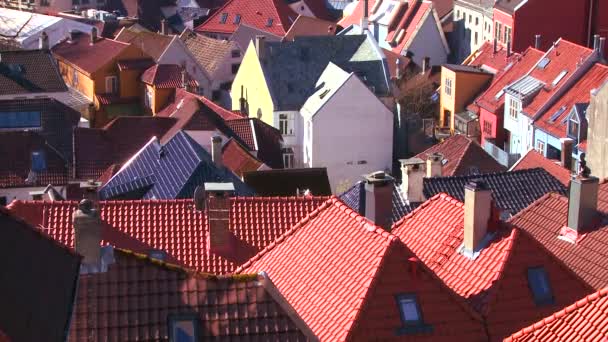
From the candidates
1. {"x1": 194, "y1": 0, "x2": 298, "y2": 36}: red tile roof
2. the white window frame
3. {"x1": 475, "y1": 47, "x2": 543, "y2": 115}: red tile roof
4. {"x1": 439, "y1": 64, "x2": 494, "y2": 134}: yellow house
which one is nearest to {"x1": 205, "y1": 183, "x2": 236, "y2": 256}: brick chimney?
{"x1": 475, "y1": 47, "x2": 543, "y2": 115}: red tile roof

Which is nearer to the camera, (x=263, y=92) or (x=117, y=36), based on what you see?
(x=263, y=92)

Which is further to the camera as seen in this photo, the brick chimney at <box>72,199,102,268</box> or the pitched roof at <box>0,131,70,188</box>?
the pitched roof at <box>0,131,70,188</box>

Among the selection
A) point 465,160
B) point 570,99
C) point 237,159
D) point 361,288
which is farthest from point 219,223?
point 570,99

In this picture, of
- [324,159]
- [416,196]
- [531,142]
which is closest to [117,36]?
[324,159]

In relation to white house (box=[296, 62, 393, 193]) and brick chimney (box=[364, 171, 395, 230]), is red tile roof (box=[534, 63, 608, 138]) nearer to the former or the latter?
white house (box=[296, 62, 393, 193])

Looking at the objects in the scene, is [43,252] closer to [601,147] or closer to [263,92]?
[601,147]

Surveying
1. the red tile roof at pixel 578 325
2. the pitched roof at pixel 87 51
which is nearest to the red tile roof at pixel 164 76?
the pitched roof at pixel 87 51

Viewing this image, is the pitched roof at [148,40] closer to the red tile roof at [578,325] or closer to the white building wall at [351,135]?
the white building wall at [351,135]
